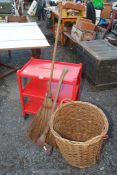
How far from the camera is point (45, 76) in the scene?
2.35m

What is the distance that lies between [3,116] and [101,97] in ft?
4.58

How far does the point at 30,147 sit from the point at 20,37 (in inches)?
62.9

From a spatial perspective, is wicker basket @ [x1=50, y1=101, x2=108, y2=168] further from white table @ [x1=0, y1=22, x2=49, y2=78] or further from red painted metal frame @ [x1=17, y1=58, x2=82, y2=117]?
white table @ [x1=0, y1=22, x2=49, y2=78]

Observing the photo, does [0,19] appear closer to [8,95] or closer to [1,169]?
[8,95]

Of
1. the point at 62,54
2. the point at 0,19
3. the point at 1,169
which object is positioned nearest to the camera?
the point at 1,169

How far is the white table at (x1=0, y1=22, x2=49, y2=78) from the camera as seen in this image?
283 centimetres

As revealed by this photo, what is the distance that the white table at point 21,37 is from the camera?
2.83 meters

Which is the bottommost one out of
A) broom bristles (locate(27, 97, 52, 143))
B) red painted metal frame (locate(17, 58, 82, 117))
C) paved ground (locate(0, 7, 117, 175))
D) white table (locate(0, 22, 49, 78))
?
paved ground (locate(0, 7, 117, 175))

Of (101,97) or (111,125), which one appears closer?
(111,125)

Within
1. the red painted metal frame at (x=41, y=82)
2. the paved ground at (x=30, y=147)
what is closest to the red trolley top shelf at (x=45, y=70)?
the red painted metal frame at (x=41, y=82)

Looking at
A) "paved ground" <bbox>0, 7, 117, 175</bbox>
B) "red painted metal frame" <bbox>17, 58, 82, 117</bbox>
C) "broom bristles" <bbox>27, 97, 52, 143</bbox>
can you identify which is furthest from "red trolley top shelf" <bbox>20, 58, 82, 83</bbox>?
"paved ground" <bbox>0, 7, 117, 175</bbox>

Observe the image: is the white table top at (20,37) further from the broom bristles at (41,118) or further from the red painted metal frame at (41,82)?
the broom bristles at (41,118)

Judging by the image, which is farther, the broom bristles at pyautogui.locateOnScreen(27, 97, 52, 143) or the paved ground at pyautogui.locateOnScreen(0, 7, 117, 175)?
the broom bristles at pyautogui.locateOnScreen(27, 97, 52, 143)

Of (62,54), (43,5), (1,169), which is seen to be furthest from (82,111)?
(43,5)
